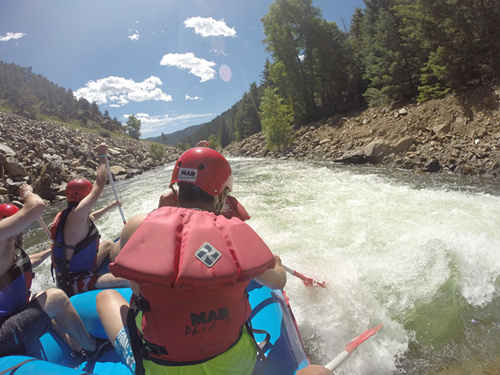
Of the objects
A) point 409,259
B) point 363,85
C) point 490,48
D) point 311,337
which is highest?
point 363,85

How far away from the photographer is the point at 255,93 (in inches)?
2046

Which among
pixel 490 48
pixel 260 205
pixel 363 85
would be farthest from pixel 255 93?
pixel 260 205

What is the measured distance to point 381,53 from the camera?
18.7 metres

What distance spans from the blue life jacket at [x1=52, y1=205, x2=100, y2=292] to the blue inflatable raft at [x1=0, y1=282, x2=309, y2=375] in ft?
→ 1.92

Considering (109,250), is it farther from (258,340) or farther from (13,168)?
(13,168)

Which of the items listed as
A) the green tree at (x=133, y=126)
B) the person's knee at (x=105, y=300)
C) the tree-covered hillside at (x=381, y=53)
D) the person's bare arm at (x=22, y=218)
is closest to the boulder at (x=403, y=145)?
the tree-covered hillside at (x=381, y=53)

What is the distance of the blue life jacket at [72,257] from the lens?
2939 mm

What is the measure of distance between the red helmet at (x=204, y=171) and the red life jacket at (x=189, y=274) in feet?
0.81

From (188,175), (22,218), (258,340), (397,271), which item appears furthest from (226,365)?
(397,271)

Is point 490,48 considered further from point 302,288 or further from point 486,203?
point 302,288

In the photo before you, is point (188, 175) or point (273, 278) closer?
point (188, 175)

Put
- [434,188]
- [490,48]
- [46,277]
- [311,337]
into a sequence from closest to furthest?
[311,337], [46,277], [434,188], [490,48]

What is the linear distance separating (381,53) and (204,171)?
22.3m

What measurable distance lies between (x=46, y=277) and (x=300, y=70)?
83.4ft
